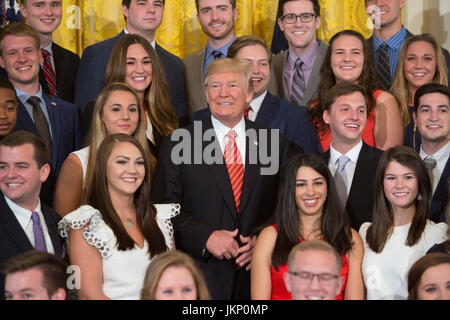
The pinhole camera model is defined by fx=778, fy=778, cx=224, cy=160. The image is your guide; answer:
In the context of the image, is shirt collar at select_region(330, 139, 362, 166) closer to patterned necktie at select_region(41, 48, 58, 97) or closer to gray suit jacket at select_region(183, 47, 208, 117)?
gray suit jacket at select_region(183, 47, 208, 117)

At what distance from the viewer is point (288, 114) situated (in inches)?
158

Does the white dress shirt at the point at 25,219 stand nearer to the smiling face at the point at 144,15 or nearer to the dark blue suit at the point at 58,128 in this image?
the dark blue suit at the point at 58,128

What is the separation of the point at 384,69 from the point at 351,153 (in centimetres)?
101

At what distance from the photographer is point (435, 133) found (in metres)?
3.82

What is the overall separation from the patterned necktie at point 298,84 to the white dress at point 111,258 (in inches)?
64.7

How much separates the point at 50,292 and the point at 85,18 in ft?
9.21

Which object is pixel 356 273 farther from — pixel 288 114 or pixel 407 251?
pixel 288 114

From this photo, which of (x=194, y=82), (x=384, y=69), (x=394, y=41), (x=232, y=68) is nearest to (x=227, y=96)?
(x=232, y=68)

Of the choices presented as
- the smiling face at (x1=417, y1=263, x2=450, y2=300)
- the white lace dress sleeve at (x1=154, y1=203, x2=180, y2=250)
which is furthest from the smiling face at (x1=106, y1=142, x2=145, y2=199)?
the smiling face at (x1=417, y1=263, x2=450, y2=300)

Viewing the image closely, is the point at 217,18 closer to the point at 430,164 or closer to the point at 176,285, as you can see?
the point at 430,164

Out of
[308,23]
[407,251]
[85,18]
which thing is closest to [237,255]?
[407,251]

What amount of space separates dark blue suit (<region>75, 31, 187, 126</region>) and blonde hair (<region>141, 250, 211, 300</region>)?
1.61 metres

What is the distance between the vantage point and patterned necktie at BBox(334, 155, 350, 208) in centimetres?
369

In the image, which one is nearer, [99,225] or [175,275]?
[175,275]
